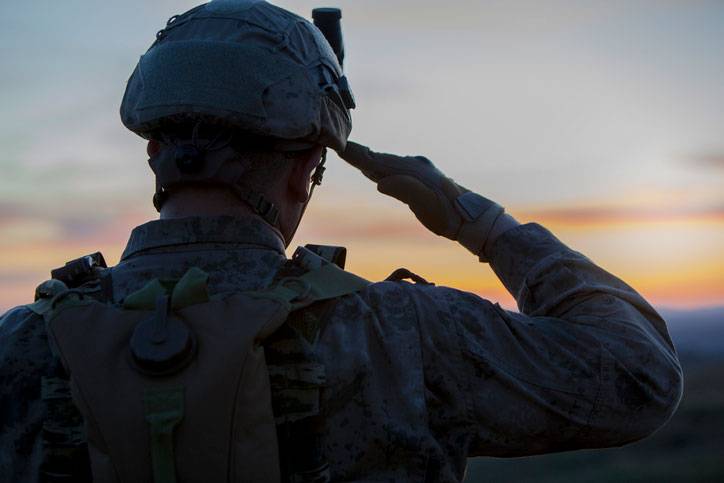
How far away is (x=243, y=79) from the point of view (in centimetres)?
454

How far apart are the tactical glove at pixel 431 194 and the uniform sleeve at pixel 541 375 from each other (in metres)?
0.82

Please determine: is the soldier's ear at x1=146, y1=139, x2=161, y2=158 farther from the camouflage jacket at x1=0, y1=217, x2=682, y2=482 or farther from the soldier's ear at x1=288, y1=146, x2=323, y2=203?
the soldier's ear at x1=288, y1=146, x2=323, y2=203

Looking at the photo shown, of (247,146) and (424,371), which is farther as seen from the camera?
(247,146)

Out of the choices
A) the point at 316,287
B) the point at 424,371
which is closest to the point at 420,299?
the point at 424,371

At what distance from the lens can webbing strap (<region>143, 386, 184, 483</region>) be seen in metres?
3.76

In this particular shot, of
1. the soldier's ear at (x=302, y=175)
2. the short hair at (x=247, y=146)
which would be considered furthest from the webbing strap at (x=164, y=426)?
the soldier's ear at (x=302, y=175)

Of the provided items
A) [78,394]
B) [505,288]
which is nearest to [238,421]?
[78,394]

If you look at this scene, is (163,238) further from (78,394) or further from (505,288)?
(505,288)

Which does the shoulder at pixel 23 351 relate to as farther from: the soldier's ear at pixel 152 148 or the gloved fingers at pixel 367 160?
the gloved fingers at pixel 367 160

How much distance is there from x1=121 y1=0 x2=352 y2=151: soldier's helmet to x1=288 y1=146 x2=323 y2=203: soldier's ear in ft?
0.17

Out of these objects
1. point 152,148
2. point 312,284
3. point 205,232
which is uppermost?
point 152,148

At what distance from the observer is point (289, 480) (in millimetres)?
4023

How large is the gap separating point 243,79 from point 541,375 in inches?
70.7

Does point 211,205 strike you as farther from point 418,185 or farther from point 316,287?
point 418,185
